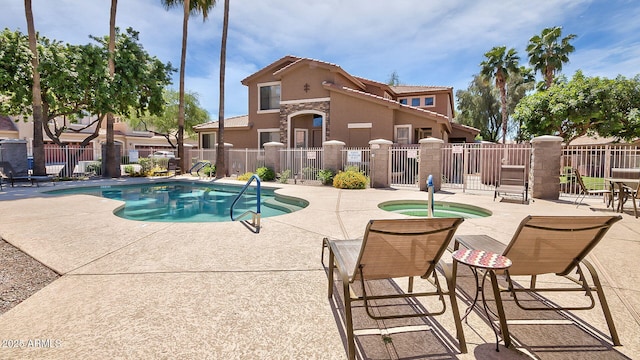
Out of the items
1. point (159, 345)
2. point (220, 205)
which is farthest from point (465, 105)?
point (159, 345)

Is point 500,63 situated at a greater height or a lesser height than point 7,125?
greater

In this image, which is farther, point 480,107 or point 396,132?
point 480,107

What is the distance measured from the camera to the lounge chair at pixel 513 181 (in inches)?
409

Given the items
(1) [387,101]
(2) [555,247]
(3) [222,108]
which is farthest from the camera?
(3) [222,108]

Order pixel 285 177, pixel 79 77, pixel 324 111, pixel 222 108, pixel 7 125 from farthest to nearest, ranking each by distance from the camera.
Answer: pixel 7 125 → pixel 324 111 → pixel 222 108 → pixel 285 177 → pixel 79 77

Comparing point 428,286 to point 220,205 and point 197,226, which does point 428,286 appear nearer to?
point 197,226

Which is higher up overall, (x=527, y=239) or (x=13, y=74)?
(x=13, y=74)

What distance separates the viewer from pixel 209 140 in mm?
25750

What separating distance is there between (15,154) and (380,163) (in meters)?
→ 18.2

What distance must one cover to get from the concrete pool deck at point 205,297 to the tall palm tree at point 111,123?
14.0 metres

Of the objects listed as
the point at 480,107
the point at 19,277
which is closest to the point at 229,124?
the point at 19,277

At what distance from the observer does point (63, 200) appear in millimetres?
9305

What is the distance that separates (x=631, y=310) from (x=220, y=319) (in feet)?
13.5

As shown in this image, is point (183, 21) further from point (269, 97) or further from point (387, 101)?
point (387, 101)
